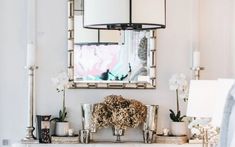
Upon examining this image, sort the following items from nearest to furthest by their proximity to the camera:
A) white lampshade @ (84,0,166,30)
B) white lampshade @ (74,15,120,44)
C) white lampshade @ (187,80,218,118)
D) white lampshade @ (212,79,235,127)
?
1. white lampshade @ (212,79,235,127)
2. white lampshade @ (84,0,166,30)
3. white lampshade @ (187,80,218,118)
4. white lampshade @ (74,15,120,44)

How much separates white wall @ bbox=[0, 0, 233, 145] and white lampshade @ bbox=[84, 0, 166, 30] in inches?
98.3

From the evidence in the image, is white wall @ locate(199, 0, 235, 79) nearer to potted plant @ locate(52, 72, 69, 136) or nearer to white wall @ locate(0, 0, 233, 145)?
white wall @ locate(0, 0, 233, 145)

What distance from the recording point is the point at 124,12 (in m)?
2.88

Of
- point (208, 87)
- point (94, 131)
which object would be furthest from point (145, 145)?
point (208, 87)

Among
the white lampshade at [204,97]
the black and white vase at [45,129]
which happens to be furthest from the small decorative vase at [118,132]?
the white lampshade at [204,97]

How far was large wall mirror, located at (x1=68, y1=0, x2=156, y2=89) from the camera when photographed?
5.40m

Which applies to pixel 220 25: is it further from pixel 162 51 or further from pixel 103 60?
pixel 103 60

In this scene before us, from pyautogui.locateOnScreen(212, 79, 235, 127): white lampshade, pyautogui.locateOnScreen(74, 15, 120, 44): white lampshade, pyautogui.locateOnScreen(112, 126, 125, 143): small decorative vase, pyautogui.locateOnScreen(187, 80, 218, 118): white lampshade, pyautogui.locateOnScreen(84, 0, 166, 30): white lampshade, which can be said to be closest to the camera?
pyautogui.locateOnScreen(212, 79, 235, 127): white lampshade

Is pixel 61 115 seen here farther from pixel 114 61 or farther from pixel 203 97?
pixel 203 97

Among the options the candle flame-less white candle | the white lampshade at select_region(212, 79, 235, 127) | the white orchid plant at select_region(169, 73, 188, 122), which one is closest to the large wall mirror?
the white orchid plant at select_region(169, 73, 188, 122)

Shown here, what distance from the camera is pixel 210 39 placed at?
5.50 metres

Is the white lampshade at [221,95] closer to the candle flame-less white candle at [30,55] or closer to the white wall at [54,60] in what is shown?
the white wall at [54,60]

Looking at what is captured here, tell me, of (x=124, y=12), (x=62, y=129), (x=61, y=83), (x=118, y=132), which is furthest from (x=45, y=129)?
(x=124, y=12)

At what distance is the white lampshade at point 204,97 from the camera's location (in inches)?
144
